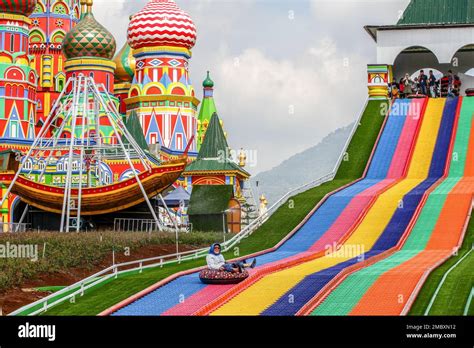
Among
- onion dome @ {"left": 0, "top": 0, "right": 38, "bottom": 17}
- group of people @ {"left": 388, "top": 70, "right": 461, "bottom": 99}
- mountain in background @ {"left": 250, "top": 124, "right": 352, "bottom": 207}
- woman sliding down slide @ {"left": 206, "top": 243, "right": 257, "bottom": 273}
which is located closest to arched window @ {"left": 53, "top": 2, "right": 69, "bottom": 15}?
onion dome @ {"left": 0, "top": 0, "right": 38, "bottom": 17}

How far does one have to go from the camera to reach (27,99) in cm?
6644

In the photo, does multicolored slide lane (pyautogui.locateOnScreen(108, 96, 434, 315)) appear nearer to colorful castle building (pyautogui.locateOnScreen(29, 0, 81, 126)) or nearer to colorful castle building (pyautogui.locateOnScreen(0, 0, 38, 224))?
colorful castle building (pyautogui.locateOnScreen(0, 0, 38, 224))

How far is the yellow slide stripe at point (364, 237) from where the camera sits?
27.1 meters

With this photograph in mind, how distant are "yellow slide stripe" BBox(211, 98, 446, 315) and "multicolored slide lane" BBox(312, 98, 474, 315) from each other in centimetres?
103

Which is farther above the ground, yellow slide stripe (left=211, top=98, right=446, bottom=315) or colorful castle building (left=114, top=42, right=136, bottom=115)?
colorful castle building (left=114, top=42, right=136, bottom=115)

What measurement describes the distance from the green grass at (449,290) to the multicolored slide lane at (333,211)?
4.68 m

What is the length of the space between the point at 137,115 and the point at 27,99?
7.03 m

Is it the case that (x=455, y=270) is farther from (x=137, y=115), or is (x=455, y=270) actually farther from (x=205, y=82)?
(x=205, y=82)

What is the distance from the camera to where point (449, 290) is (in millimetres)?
27109

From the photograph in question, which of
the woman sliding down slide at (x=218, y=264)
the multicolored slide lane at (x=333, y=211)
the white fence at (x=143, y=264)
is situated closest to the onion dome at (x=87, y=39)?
→ the multicolored slide lane at (x=333, y=211)

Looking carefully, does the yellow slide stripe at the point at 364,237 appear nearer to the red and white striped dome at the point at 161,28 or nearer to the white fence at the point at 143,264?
the white fence at the point at 143,264

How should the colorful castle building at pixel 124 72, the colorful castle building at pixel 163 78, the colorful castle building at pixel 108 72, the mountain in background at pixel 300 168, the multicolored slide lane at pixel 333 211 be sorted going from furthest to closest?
the mountain in background at pixel 300 168 → the colorful castle building at pixel 124 72 → the colorful castle building at pixel 163 78 → the colorful castle building at pixel 108 72 → the multicolored slide lane at pixel 333 211

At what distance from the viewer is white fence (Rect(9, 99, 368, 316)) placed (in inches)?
1061

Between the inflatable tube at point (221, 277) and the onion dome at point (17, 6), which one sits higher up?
the onion dome at point (17, 6)
